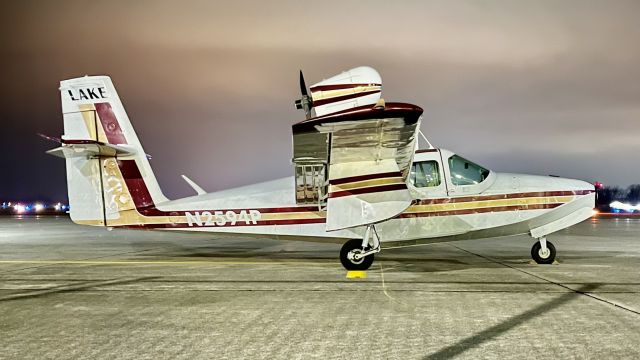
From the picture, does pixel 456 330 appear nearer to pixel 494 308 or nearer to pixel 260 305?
pixel 494 308

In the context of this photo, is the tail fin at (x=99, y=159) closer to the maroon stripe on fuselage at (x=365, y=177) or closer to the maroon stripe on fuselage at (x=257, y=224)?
the maroon stripe on fuselage at (x=257, y=224)

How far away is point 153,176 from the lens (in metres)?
12.2

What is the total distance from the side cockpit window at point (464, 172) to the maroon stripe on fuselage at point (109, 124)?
724 centimetres

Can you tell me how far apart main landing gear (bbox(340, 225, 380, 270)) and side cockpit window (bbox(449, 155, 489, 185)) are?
2193 millimetres

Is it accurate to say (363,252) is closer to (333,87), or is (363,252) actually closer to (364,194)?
(364,194)

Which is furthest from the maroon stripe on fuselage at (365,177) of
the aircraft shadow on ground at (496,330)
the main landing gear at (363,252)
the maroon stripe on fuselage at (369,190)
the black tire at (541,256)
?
the black tire at (541,256)

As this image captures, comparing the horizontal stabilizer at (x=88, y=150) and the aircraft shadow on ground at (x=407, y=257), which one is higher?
the horizontal stabilizer at (x=88, y=150)

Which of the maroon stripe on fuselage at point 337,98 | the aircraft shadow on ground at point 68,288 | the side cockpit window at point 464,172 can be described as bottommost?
the aircraft shadow on ground at point 68,288

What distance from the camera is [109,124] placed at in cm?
1166

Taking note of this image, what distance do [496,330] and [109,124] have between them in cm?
931

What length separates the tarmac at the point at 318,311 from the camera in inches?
191

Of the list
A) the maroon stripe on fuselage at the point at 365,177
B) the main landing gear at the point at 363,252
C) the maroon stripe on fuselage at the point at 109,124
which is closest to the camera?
the maroon stripe on fuselage at the point at 365,177

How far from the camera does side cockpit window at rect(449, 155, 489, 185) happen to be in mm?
11289

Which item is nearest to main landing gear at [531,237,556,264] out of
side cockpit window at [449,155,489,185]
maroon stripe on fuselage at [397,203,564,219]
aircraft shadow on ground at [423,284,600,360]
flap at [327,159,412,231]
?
maroon stripe on fuselage at [397,203,564,219]
